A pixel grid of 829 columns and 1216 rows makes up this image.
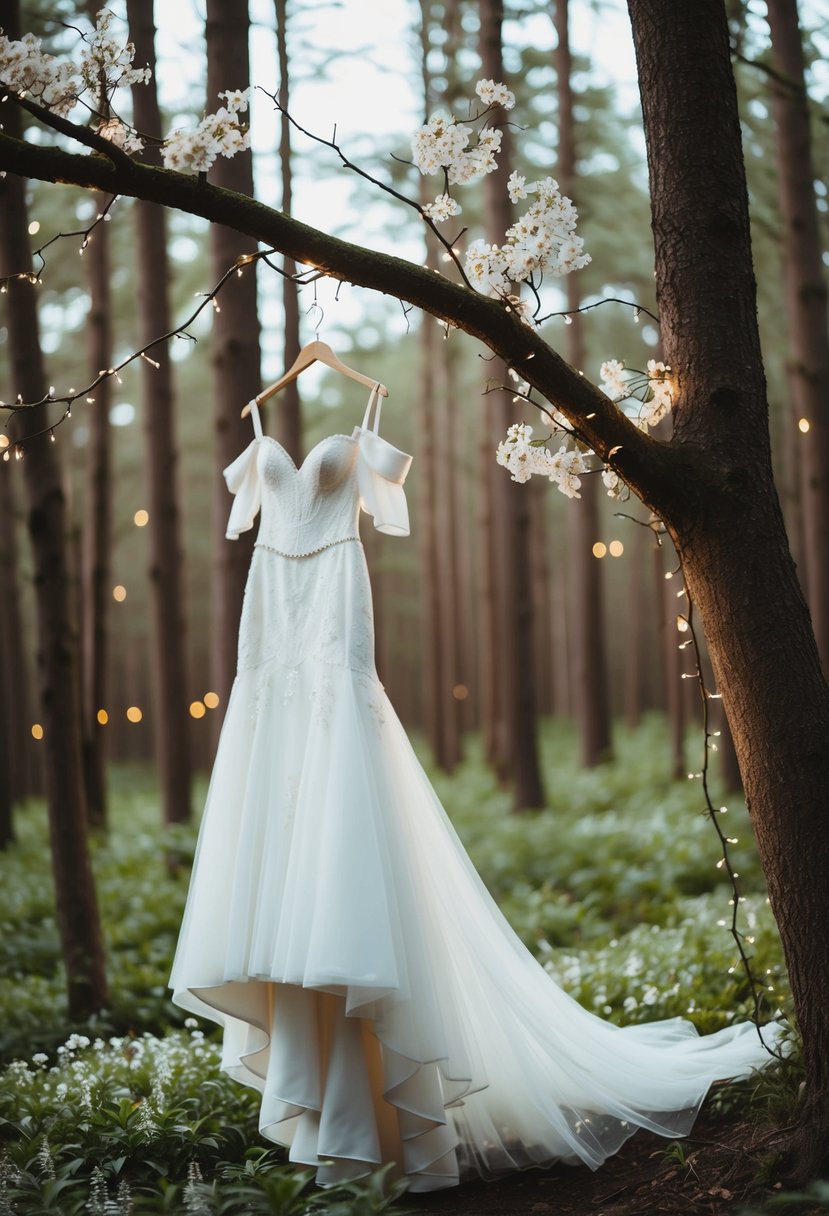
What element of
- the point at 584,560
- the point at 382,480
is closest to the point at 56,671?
the point at 382,480

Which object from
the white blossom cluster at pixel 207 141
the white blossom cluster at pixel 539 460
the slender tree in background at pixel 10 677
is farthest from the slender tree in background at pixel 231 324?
the slender tree in background at pixel 10 677

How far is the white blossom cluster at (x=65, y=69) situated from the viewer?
3.09 meters

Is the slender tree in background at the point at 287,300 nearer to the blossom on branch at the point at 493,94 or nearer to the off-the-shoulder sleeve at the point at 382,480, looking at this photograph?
the off-the-shoulder sleeve at the point at 382,480

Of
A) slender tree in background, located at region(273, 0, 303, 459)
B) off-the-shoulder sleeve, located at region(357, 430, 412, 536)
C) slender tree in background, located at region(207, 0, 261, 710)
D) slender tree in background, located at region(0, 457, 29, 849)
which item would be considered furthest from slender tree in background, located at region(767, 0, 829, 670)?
slender tree in background, located at region(0, 457, 29, 849)

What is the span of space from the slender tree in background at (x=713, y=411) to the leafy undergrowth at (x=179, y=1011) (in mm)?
863

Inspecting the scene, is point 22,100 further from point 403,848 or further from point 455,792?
point 455,792

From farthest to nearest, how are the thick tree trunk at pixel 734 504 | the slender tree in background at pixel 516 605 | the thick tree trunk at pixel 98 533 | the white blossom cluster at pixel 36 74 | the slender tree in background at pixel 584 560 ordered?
the slender tree in background at pixel 584 560 < the thick tree trunk at pixel 98 533 < the slender tree in background at pixel 516 605 < the thick tree trunk at pixel 734 504 < the white blossom cluster at pixel 36 74

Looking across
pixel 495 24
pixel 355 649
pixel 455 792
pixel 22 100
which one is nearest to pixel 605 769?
pixel 455 792

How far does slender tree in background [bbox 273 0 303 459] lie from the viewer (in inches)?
311

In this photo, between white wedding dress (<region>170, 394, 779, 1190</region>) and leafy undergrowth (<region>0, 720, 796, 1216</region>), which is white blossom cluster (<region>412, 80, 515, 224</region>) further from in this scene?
leafy undergrowth (<region>0, 720, 796, 1216</region>)

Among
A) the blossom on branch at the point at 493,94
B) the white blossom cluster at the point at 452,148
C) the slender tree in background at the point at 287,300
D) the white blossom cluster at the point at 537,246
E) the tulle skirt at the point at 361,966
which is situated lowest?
the tulle skirt at the point at 361,966

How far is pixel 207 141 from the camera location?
9.91ft

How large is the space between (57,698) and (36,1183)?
280 cm

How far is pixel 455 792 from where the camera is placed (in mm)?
13781
